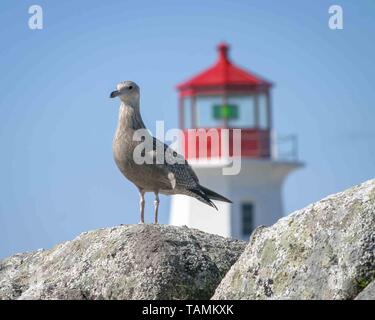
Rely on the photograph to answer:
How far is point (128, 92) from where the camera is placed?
12.9 metres

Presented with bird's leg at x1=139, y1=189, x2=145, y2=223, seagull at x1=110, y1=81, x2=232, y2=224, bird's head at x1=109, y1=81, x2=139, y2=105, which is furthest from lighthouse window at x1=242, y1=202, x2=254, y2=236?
bird's leg at x1=139, y1=189, x2=145, y2=223

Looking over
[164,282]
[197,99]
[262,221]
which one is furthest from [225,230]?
[164,282]

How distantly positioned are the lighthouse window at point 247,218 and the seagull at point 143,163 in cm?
3450

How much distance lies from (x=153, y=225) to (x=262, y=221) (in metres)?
38.3

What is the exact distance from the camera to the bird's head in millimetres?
12867

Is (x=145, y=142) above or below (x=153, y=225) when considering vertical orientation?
above

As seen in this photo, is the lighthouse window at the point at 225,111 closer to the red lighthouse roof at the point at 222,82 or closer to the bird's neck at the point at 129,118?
the red lighthouse roof at the point at 222,82

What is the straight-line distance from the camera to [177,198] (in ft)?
160

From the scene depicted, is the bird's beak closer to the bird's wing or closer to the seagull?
the seagull

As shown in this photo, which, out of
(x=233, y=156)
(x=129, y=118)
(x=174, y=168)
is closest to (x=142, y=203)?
(x=174, y=168)
